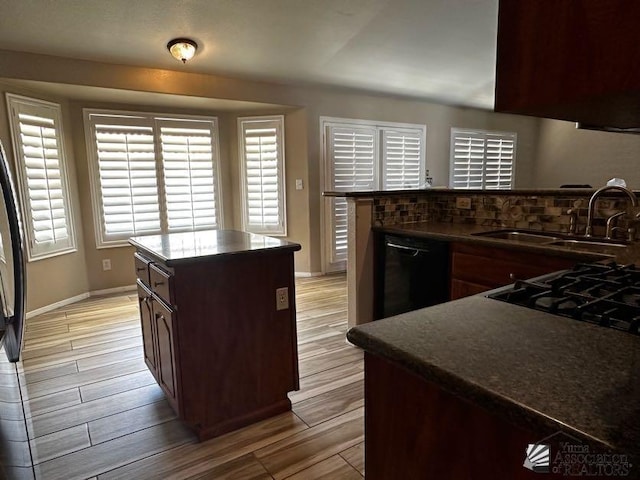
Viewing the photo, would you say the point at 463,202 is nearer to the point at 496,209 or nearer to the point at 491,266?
the point at 496,209

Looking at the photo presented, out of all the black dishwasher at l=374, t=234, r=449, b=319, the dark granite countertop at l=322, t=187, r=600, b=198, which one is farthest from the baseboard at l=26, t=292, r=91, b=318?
the black dishwasher at l=374, t=234, r=449, b=319

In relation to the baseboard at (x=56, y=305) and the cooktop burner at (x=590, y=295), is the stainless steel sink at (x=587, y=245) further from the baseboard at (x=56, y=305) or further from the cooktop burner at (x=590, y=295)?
the baseboard at (x=56, y=305)

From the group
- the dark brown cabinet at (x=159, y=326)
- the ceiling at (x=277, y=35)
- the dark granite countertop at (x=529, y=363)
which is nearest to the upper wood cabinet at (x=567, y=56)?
the dark granite countertop at (x=529, y=363)

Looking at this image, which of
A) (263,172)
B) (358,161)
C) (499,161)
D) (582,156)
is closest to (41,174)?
(263,172)

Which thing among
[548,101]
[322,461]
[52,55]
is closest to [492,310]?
[548,101]

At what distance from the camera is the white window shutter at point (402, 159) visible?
5.58 metres

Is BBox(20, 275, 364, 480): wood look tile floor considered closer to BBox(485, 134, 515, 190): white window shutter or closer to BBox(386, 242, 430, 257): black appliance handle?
BBox(386, 242, 430, 257): black appliance handle

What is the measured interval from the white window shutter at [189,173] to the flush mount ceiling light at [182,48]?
1.32m

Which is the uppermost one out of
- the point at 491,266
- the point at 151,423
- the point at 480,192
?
the point at 480,192

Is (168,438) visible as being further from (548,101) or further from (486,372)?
(548,101)

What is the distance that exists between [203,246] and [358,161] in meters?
3.60

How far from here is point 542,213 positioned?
2.55 metres

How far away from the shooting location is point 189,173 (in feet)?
16.1

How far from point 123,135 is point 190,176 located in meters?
0.86
